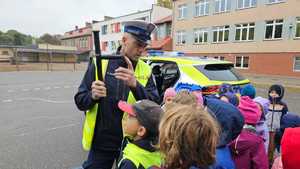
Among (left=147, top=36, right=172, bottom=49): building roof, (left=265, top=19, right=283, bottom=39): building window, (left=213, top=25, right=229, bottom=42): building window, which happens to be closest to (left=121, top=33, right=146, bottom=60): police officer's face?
(left=265, top=19, right=283, bottom=39): building window

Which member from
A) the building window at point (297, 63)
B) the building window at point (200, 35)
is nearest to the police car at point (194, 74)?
the building window at point (297, 63)

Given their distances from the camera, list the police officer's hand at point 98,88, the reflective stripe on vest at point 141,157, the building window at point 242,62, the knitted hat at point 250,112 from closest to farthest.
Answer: the reflective stripe on vest at point 141,157 → the police officer's hand at point 98,88 → the knitted hat at point 250,112 → the building window at point 242,62

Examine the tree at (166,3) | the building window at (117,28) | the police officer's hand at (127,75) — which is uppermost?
the tree at (166,3)

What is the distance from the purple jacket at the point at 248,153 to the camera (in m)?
2.46

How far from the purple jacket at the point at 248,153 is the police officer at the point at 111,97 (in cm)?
104

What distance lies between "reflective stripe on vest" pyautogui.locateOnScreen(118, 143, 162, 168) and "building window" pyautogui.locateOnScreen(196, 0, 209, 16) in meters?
31.4

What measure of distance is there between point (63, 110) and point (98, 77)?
6.75 meters

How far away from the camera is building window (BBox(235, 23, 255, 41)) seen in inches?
1029

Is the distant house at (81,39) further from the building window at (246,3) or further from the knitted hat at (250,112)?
the knitted hat at (250,112)

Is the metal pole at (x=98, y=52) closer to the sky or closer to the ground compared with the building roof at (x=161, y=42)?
closer to the ground

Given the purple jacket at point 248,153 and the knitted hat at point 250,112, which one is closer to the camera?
the purple jacket at point 248,153

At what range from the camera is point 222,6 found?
95.5ft

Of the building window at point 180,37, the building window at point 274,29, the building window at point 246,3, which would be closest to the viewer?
the building window at point 274,29

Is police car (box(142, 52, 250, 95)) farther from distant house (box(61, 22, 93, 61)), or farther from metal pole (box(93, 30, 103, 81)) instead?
distant house (box(61, 22, 93, 61))
